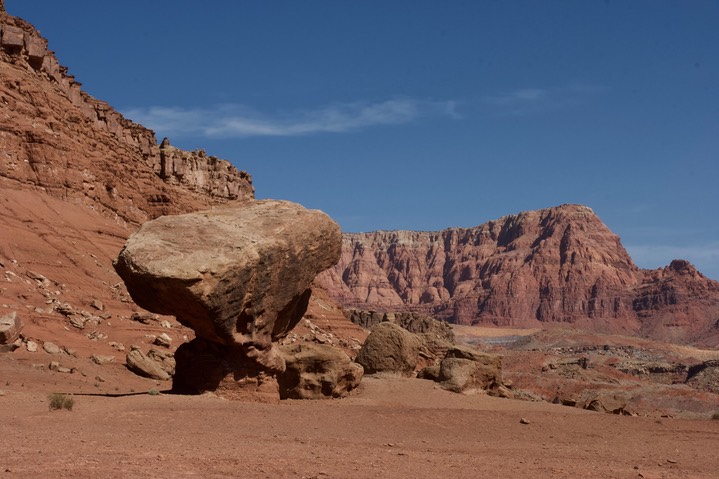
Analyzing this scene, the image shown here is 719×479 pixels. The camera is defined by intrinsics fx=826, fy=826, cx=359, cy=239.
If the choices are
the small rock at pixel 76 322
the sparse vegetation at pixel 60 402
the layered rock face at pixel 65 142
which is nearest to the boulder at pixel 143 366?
the small rock at pixel 76 322

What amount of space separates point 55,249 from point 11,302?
6.42 metres

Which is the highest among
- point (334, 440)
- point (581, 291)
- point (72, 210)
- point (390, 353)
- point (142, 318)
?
point (581, 291)

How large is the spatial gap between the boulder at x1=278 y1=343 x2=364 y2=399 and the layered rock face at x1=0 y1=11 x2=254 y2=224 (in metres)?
20.9

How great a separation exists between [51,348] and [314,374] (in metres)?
8.85

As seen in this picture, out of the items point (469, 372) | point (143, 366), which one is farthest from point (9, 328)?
point (469, 372)

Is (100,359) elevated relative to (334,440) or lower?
elevated

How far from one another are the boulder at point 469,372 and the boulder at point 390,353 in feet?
3.37

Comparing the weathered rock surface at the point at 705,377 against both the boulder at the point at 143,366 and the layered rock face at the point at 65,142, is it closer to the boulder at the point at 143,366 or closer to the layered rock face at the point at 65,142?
the layered rock face at the point at 65,142

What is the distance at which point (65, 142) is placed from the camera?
38.9 m

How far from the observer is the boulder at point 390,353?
2402 cm

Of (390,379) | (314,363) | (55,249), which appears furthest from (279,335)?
(55,249)

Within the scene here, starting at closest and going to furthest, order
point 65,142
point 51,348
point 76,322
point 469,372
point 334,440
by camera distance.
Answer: point 334,440 < point 469,372 < point 51,348 < point 76,322 < point 65,142

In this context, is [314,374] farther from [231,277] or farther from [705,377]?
→ [705,377]

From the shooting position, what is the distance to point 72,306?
93.1 ft
